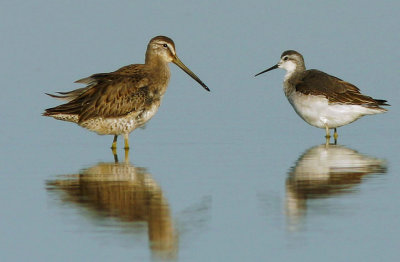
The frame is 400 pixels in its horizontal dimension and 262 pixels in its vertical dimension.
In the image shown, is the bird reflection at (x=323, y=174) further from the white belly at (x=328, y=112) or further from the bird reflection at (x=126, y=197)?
the white belly at (x=328, y=112)

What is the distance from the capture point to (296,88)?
1720 centimetres

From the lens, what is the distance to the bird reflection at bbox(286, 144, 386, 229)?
10.2 metres

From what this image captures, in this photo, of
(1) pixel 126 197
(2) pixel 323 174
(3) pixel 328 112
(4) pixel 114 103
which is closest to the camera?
(1) pixel 126 197

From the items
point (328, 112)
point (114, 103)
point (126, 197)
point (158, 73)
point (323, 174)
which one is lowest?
point (126, 197)

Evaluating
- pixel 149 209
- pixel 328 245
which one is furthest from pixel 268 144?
pixel 328 245

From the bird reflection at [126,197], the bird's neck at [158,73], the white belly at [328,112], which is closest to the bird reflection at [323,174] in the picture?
the bird reflection at [126,197]

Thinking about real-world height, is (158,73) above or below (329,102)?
above

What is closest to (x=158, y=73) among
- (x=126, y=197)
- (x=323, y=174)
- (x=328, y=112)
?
(x=328, y=112)

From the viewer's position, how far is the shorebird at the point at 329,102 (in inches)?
639

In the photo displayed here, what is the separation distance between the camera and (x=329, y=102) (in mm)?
16453

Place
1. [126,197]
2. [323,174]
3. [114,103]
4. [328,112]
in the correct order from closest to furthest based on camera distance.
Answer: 1. [126,197]
2. [323,174]
3. [114,103]
4. [328,112]

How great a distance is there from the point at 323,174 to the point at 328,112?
15.4ft

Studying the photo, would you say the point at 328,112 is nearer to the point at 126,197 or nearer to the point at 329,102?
the point at 329,102

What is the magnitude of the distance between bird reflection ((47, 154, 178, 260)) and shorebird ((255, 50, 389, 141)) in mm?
4871
